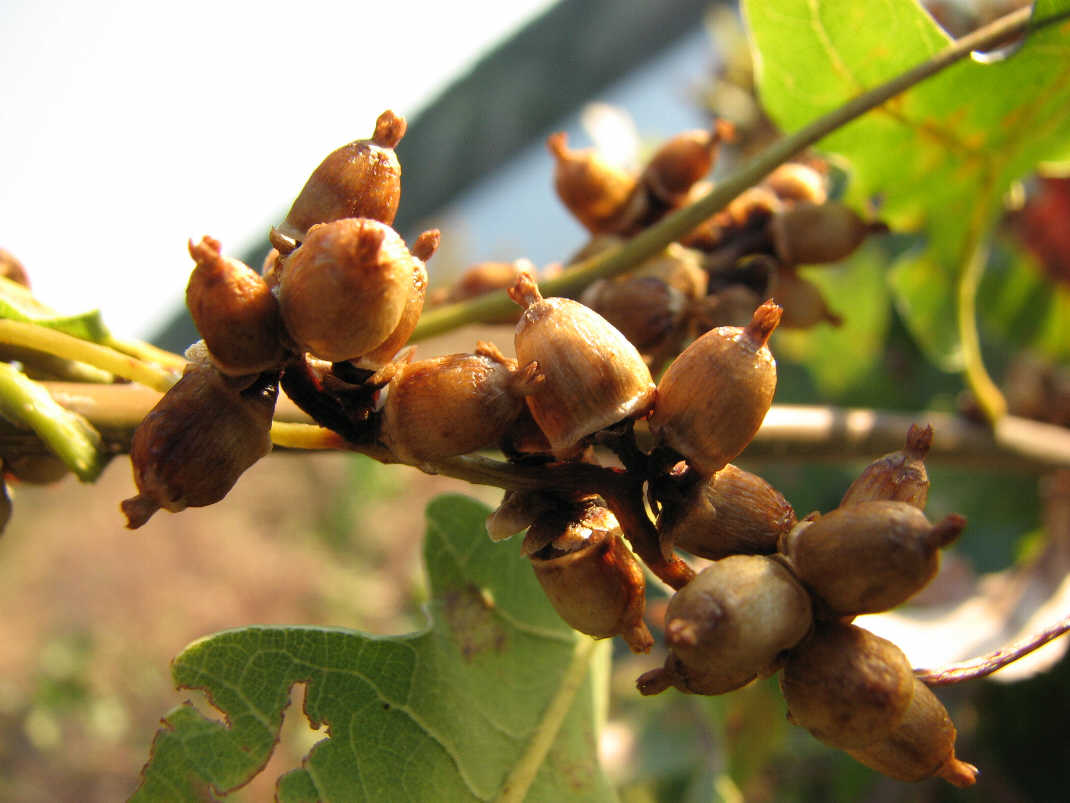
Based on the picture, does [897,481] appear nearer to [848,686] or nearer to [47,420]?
[848,686]

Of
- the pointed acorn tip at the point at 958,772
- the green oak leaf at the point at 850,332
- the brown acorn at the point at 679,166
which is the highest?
the brown acorn at the point at 679,166

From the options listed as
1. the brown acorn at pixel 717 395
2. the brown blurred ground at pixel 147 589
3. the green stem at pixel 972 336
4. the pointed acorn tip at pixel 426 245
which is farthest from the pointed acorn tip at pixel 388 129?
the brown blurred ground at pixel 147 589

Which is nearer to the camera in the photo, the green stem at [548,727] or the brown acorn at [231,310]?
the brown acorn at [231,310]

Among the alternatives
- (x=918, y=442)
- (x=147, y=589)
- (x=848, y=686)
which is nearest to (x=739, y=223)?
(x=918, y=442)

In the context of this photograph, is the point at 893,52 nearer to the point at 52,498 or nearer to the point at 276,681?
the point at 276,681

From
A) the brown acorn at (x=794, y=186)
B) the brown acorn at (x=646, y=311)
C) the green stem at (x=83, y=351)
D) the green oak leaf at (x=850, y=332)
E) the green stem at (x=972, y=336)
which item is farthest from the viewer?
the green oak leaf at (x=850, y=332)

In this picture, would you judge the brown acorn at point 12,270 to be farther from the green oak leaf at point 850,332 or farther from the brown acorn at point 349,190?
the green oak leaf at point 850,332

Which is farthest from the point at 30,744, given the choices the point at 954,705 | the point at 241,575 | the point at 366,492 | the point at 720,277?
the point at 720,277

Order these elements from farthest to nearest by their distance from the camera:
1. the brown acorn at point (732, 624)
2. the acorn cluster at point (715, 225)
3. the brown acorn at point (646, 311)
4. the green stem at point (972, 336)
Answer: the green stem at point (972, 336), the acorn cluster at point (715, 225), the brown acorn at point (646, 311), the brown acorn at point (732, 624)

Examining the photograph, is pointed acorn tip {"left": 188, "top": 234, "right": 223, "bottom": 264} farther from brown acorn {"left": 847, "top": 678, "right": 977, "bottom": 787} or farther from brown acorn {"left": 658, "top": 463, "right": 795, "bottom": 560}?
brown acorn {"left": 847, "top": 678, "right": 977, "bottom": 787}
